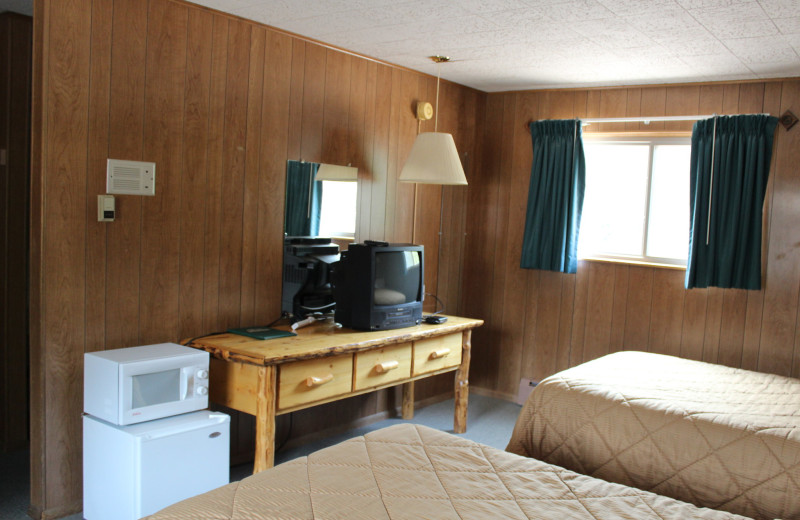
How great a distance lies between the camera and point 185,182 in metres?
3.18

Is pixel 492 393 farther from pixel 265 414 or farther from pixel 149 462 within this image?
pixel 149 462

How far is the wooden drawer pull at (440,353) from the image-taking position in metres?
3.88

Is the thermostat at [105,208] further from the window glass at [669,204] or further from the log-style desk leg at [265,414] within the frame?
the window glass at [669,204]

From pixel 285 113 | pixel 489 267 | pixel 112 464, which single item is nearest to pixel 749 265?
pixel 489 267

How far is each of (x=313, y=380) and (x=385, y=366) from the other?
0.55 meters

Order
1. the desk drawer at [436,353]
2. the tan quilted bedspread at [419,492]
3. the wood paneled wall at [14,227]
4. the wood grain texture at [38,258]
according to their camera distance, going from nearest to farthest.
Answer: the tan quilted bedspread at [419,492]
the wood grain texture at [38,258]
the wood paneled wall at [14,227]
the desk drawer at [436,353]

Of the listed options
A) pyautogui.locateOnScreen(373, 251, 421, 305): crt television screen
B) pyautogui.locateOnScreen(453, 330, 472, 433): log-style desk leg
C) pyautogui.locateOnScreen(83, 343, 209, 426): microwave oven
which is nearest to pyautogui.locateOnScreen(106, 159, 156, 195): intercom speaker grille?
pyautogui.locateOnScreen(83, 343, 209, 426): microwave oven

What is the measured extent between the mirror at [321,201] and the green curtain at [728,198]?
83.6 inches

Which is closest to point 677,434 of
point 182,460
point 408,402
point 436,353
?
point 436,353

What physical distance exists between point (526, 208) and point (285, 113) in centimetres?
204

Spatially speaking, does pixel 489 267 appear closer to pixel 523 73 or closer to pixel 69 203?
pixel 523 73

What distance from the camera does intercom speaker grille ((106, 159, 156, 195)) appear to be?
287 centimetres

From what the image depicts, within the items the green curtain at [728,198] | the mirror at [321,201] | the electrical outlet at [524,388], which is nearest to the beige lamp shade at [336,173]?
the mirror at [321,201]

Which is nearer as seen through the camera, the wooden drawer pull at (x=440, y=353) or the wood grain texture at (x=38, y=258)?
the wood grain texture at (x=38, y=258)
